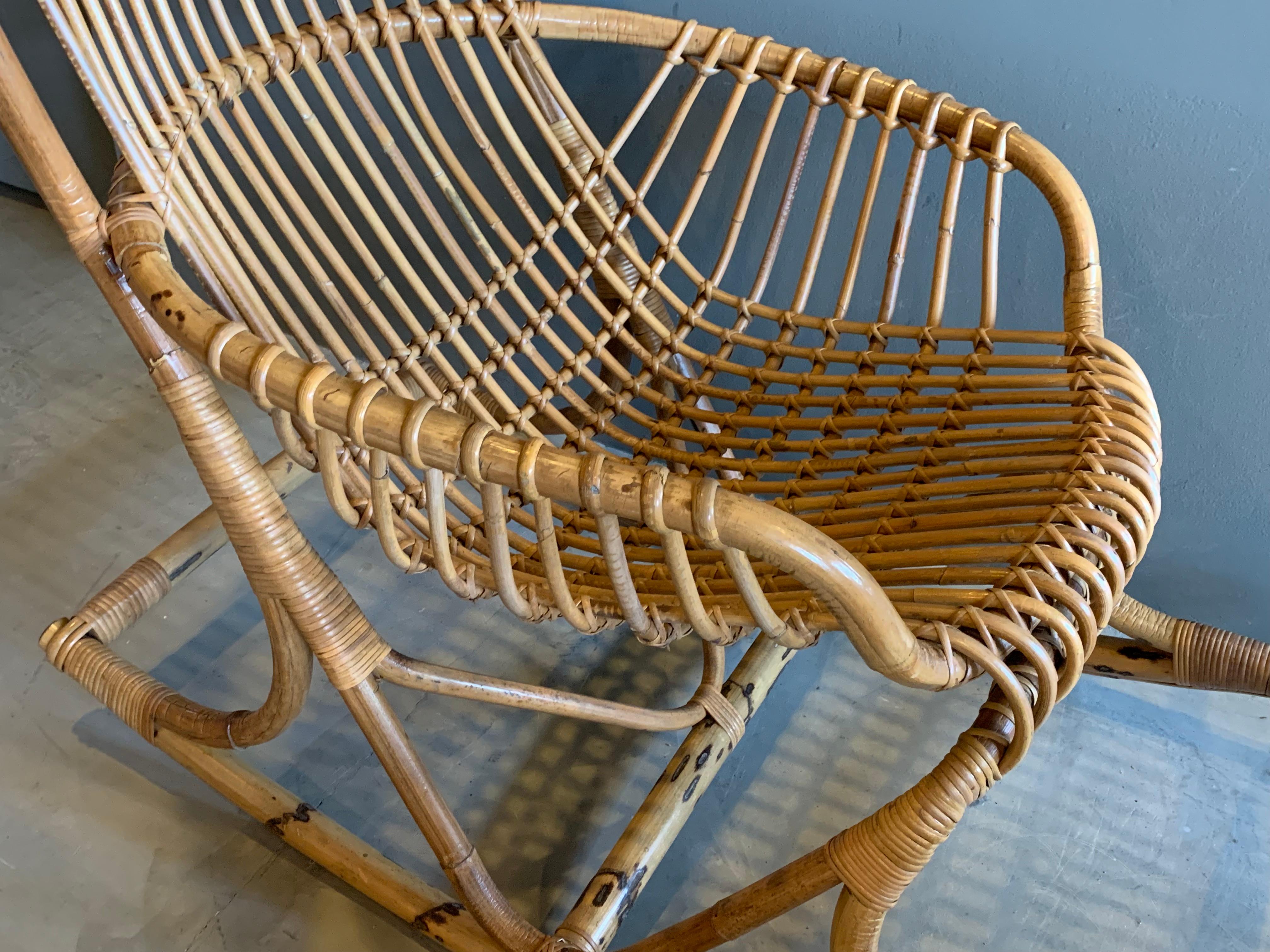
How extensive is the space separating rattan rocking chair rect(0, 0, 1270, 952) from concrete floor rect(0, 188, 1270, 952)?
94 millimetres

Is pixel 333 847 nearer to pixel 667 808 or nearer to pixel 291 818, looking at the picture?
pixel 291 818

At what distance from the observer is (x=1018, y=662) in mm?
709

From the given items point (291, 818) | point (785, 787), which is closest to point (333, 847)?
point (291, 818)

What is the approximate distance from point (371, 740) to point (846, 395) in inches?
21.7

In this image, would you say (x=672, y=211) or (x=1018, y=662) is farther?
(x=672, y=211)

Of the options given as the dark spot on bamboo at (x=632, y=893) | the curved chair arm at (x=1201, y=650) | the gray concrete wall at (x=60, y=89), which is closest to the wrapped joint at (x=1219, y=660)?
the curved chair arm at (x=1201, y=650)

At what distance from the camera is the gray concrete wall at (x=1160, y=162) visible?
0.96m

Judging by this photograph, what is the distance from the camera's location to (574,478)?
606 mm

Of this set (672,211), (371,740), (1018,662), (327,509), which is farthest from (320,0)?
(1018,662)

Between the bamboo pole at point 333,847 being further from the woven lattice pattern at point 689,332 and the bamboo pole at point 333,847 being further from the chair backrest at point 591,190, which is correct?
the chair backrest at point 591,190

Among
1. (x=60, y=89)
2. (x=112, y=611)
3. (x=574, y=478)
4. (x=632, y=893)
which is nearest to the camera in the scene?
(x=574, y=478)

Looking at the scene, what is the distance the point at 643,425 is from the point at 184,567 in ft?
1.83

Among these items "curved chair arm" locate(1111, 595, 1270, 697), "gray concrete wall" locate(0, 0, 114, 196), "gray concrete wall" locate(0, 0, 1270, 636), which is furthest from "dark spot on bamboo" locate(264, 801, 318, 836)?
"gray concrete wall" locate(0, 0, 114, 196)

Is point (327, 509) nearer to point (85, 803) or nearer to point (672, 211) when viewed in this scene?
point (85, 803)
